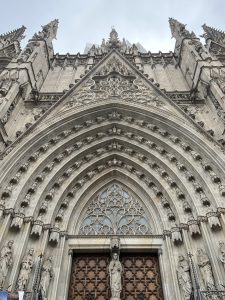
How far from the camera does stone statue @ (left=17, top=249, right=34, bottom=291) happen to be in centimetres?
711

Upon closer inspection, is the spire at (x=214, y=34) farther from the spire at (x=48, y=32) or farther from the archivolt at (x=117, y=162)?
the archivolt at (x=117, y=162)

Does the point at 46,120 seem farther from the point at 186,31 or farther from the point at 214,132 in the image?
the point at 186,31

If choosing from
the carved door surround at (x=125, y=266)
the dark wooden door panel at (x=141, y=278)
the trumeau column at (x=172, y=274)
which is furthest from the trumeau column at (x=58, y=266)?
the trumeau column at (x=172, y=274)

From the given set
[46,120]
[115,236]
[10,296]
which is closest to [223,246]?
[115,236]

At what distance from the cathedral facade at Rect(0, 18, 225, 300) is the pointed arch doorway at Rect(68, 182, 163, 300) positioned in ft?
0.10

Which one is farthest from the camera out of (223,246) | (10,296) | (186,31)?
(186,31)

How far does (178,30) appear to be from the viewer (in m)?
16.8

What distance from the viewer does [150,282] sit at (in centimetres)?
844

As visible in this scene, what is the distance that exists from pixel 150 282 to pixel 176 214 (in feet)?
6.71

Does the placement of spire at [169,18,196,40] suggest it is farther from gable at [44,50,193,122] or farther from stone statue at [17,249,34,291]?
stone statue at [17,249,34,291]

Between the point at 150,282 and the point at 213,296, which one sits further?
the point at 150,282

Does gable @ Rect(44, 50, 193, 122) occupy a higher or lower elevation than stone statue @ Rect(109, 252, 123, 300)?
higher

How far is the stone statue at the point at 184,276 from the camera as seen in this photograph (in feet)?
24.0

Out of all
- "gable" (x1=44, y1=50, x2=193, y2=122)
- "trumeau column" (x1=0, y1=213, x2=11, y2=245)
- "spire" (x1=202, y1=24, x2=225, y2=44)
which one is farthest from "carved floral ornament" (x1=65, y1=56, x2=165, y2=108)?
"spire" (x1=202, y1=24, x2=225, y2=44)
